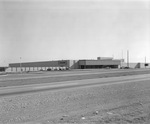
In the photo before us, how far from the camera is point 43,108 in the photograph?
310 inches

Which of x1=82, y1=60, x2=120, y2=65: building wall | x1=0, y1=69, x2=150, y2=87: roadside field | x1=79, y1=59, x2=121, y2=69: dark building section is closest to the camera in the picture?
x1=0, y1=69, x2=150, y2=87: roadside field

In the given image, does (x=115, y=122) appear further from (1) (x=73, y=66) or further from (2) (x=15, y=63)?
(2) (x=15, y=63)

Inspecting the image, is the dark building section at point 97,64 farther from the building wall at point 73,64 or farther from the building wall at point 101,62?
the building wall at point 73,64

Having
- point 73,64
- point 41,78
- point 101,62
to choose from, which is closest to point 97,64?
point 101,62

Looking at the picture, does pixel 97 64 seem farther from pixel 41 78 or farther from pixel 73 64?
pixel 41 78

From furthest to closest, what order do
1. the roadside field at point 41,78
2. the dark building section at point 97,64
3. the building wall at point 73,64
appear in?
the dark building section at point 97,64, the building wall at point 73,64, the roadside field at point 41,78

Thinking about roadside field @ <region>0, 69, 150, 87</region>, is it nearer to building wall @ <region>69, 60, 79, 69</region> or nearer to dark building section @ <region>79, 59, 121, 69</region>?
building wall @ <region>69, 60, 79, 69</region>

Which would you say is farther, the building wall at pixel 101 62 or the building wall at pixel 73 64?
the building wall at pixel 101 62

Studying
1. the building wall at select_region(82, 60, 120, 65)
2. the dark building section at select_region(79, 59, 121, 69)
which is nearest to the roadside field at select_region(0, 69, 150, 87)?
the dark building section at select_region(79, 59, 121, 69)

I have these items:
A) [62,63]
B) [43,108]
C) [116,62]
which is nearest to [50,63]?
[62,63]

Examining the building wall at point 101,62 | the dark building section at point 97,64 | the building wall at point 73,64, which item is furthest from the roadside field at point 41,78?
the building wall at point 101,62

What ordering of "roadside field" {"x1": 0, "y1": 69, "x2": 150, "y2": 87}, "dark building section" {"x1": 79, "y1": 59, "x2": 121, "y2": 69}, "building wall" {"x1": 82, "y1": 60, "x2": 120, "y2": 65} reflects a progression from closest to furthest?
"roadside field" {"x1": 0, "y1": 69, "x2": 150, "y2": 87} → "dark building section" {"x1": 79, "y1": 59, "x2": 121, "y2": 69} → "building wall" {"x1": 82, "y1": 60, "x2": 120, "y2": 65}

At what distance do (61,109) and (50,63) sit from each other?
329ft

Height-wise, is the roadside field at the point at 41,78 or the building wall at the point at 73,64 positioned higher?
the building wall at the point at 73,64
